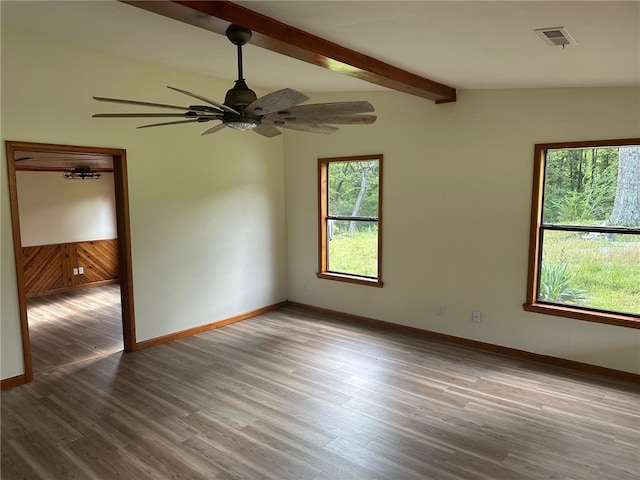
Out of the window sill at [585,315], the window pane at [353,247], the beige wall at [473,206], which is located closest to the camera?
the window sill at [585,315]

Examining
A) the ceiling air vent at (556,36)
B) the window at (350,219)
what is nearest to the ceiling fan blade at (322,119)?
the ceiling air vent at (556,36)

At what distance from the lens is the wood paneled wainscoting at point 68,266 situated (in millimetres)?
7188

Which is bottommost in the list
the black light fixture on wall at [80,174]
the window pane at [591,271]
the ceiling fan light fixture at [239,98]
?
the window pane at [591,271]

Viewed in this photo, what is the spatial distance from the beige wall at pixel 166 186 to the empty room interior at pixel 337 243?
24 mm

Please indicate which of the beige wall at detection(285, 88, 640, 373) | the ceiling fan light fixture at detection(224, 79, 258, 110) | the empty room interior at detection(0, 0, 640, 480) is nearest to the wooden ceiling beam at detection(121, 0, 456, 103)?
the empty room interior at detection(0, 0, 640, 480)

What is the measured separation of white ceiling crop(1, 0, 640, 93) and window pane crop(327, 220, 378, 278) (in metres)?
1.95

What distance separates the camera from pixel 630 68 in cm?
303

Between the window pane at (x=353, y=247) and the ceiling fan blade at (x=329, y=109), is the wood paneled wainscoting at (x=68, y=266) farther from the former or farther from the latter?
the ceiling fan blade at (x=329, y=109)

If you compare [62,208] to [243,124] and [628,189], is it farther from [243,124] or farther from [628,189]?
[628,189]

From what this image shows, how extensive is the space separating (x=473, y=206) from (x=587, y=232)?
3.47ft

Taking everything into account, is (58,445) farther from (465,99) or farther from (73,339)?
(465,99)

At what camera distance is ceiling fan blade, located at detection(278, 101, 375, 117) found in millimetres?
2474

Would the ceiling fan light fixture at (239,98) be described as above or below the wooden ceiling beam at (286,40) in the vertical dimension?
below

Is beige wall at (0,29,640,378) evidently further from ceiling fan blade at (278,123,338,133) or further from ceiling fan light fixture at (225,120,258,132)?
ceiling fan light fixture at (225,120,258,132)
